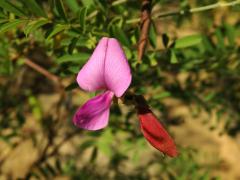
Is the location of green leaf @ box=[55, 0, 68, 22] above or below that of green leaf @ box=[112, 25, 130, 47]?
above

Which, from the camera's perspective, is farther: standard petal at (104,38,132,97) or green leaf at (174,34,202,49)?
green leaf at (174,34,202,49)

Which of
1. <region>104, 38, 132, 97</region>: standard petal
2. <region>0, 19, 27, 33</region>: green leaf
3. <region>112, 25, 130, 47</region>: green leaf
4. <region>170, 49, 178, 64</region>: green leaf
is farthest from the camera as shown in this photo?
<region>170, 49, 178, 64</region>: green leaf

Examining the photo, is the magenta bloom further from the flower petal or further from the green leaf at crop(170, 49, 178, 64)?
the green leaf at crop(170, 49, 178, 64)

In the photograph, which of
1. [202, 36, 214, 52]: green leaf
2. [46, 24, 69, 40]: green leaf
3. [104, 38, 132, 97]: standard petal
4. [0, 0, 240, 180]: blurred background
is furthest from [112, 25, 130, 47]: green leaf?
[202, 36, 214, 52]: green leaf

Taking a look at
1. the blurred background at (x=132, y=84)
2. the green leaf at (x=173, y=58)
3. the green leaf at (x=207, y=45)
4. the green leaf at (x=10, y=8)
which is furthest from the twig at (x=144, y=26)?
the green leaf at (x=207, y=45)

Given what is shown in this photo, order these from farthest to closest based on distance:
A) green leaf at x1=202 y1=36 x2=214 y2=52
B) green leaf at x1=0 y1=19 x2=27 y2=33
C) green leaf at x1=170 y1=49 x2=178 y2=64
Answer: green leaf at x1=202 y1=36 x2=214 y2=52 < green leaf at x1=170 y1=49 x2=178 y2=64 < green leaf at x1=0 y1=19 x2=27 y2=33

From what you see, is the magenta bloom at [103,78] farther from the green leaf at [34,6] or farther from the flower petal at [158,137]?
the green leaf at [34,6]
